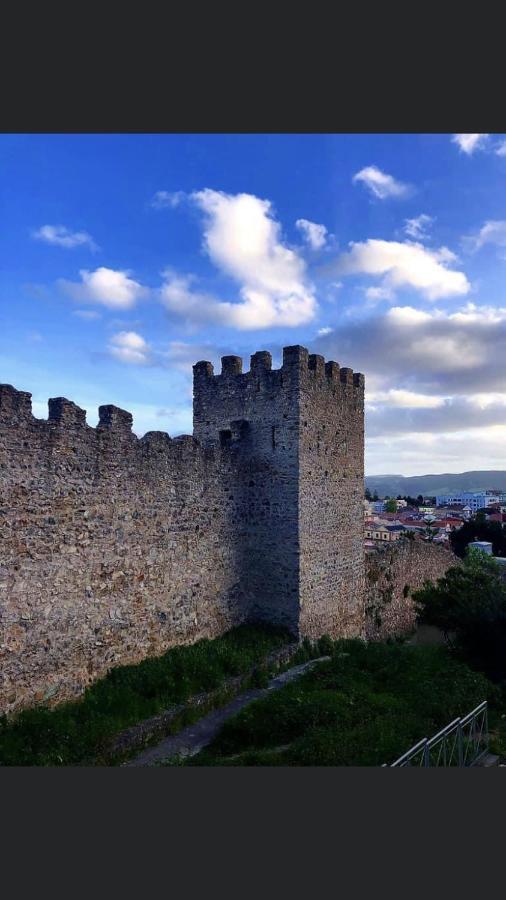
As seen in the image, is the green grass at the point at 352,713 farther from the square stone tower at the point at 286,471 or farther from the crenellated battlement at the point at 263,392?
the crenellated battlement at the point at 263,392

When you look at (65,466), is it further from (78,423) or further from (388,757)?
(388,757)

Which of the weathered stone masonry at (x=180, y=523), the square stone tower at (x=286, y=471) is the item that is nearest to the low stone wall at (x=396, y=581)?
the weathered stone masonry at (x=180, y=523)

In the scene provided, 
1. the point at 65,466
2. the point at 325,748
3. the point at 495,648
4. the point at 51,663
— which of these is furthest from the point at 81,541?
the point at 495,648

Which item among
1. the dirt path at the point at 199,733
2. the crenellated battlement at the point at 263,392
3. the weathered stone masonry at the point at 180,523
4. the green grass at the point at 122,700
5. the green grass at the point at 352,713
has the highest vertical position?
the crenellated battlement at the point at 263,392

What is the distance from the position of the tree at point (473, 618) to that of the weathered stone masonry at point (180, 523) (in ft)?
8.91

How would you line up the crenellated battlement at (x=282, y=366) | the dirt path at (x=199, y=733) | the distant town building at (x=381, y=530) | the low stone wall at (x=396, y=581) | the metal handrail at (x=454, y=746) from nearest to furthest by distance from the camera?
the metal handrail at (x=454, y=746), the dirt path at (x=199, y=733), the crenellated battlement at (x=282, y=366), the low stone wall at (x=396, y=581), the distant town building at (x=381, y=530)

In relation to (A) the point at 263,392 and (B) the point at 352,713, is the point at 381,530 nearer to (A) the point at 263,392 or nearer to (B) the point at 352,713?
(A) the point at 263,392

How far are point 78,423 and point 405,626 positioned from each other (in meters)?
15.0

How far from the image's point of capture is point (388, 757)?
23.9 ft

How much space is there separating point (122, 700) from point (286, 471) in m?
6.00

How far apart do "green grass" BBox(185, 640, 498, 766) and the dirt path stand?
0.24 metres

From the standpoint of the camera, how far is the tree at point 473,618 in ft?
43.4

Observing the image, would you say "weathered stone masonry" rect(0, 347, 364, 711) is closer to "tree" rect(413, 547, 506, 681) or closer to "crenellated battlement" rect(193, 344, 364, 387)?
"crenellated battlement" rect(193, 344, 364, 387)

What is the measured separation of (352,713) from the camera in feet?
30.2
